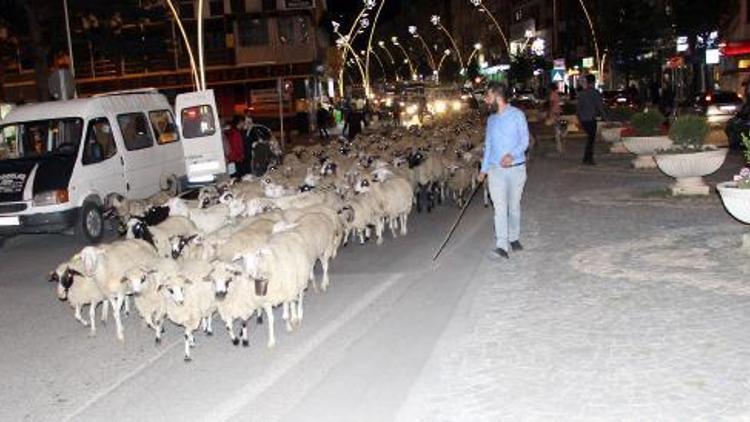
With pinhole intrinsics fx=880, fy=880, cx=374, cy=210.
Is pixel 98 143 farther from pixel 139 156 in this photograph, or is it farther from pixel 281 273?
pixel 281 273

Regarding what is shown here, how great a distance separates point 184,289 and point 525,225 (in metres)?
6.13

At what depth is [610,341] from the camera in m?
6.73

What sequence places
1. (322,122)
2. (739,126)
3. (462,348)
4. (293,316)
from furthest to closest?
(322,122), (739,126), (293,316), (462,348)

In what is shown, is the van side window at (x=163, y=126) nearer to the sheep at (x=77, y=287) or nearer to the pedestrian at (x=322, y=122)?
the sheep at (x=77, y=287)

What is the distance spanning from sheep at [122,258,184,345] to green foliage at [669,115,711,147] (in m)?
9.41

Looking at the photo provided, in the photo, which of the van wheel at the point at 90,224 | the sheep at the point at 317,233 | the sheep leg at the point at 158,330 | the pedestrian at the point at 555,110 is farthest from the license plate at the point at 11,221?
the pedestrian at the point at 555,110

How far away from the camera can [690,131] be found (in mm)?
14555

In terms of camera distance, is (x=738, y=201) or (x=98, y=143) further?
(x=98, y=143)

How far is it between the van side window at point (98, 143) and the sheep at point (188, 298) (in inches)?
320

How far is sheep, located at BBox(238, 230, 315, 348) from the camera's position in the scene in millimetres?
8141

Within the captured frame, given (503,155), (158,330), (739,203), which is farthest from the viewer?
(503,155)

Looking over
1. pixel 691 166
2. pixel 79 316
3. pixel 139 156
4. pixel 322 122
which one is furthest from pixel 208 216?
pixel 322 122

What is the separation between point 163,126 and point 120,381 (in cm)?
1213

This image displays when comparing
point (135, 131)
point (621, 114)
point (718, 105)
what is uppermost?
point (135, 131)
